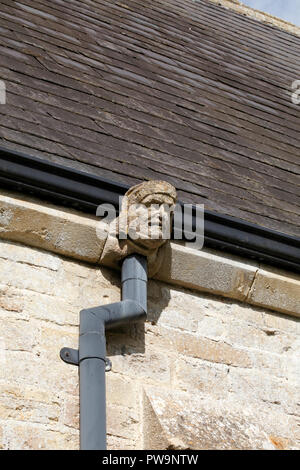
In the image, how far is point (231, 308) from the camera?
13.7ft

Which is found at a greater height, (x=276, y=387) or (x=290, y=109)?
(x=290, y=109)

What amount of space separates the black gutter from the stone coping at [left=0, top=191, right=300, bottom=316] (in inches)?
1.9

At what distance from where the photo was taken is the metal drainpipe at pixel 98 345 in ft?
10.8

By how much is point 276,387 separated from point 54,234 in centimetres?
125

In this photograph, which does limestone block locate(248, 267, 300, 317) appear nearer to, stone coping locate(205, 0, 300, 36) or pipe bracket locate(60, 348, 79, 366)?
pipe bracket locate(60, 348, 79, 366)

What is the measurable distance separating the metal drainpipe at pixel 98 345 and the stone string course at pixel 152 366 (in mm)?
69

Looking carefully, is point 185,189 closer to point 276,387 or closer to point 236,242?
point 236,242

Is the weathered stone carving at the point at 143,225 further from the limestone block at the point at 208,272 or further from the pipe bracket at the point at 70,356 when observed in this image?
the pipe bracket at the point at 70,356

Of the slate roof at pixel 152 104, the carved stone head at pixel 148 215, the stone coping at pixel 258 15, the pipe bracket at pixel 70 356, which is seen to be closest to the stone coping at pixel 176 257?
the carved stone head at pixel 148 215

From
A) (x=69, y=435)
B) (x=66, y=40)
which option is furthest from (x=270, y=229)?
(x=66, y=40)

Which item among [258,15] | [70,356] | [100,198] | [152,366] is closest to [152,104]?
[100,198]

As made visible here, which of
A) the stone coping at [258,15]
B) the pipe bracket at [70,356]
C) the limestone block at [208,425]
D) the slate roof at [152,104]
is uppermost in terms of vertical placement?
the stone coping at [258,15]

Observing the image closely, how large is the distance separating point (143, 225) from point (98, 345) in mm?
634

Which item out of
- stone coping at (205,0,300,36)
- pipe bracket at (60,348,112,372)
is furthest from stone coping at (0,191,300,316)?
stone coping at (205,0,300,36)
